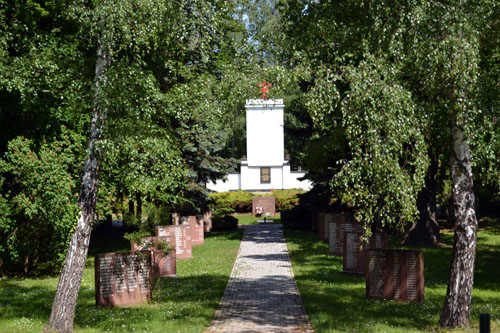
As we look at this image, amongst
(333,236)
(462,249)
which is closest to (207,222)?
(333,236)

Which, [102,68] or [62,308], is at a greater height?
[102,68]

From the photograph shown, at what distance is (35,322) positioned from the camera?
11.4 meters

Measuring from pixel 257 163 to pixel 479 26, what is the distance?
4459 cm

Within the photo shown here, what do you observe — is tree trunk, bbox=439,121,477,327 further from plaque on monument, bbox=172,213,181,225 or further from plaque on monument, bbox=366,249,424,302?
plaque on monument, bbox=172,213,181,225

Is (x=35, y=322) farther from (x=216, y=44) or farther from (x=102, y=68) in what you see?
(x=216, y=44)

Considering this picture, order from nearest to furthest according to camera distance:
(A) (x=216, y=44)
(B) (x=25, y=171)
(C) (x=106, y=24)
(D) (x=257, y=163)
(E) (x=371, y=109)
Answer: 1. (E) (x=371, y=109)
2. (C) (x=106, y=24)
3. (A) (x=216, y=44)
4. (B) (x=25, y=171)
5. (D) (x=257, y=163)

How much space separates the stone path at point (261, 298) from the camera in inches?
433

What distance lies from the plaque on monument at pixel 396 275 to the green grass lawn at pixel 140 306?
149 inches

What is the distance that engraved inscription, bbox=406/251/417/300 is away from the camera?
512 inches

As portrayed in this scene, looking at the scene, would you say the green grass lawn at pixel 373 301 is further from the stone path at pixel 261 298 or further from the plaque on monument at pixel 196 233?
the plaque on monument at pixel 196 233

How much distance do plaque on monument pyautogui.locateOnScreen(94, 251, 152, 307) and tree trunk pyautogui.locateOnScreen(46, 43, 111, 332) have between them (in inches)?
93.3

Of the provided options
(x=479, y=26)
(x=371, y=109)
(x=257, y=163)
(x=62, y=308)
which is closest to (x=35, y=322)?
(x=62, y=308)

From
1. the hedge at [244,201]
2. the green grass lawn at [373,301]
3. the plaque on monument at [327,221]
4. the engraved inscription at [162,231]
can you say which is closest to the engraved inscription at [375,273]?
the green grass lawn at [373,301]

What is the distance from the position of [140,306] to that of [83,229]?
10.9ft
